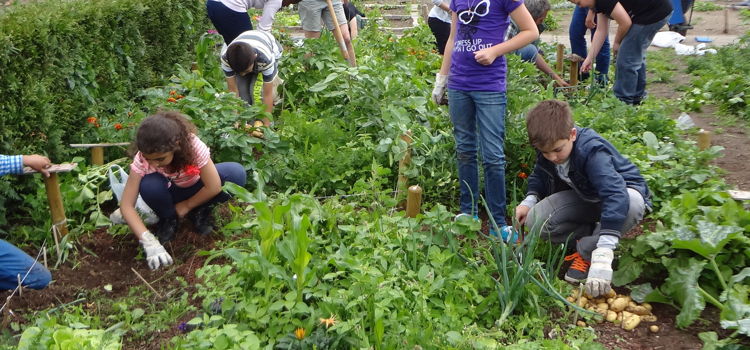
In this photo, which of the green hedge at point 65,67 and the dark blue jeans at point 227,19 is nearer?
the green hedge at point 65,67

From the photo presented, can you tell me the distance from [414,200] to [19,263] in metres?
1.89

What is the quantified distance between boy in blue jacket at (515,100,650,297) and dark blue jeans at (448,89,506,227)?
0.17m

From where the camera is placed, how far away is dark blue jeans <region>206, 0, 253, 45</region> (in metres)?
5.43

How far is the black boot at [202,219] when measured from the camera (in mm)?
3686

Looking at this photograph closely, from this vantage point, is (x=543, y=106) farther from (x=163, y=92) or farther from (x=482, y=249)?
(x=163, y=92)

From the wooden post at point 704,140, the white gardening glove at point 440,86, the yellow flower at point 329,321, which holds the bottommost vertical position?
the wooden post at point 704,140

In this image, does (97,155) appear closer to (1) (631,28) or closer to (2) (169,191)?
(2) (169,191)

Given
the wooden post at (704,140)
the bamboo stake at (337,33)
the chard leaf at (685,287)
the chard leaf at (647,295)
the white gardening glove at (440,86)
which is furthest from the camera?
the bamboo stake at (337,33)

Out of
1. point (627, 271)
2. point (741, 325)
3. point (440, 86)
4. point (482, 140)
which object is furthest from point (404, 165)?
point (741, 325)

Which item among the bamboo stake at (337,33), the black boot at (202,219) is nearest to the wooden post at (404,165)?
the black boot at (202,219)

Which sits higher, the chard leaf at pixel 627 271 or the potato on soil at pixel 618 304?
the chard leaf at pixel 627 271

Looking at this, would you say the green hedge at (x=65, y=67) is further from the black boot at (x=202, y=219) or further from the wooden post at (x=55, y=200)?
the black boot at (x=202, y=219)

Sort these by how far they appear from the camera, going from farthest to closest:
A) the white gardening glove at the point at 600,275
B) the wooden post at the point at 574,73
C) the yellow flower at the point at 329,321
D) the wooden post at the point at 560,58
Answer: the wooden post at the point at 560,58, the wooden post at the point at 574,73, the white gardening glove at the point at 600,275, the yellow flower at the point at 329,321

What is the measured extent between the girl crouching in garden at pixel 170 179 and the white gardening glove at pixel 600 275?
188 centimetres
